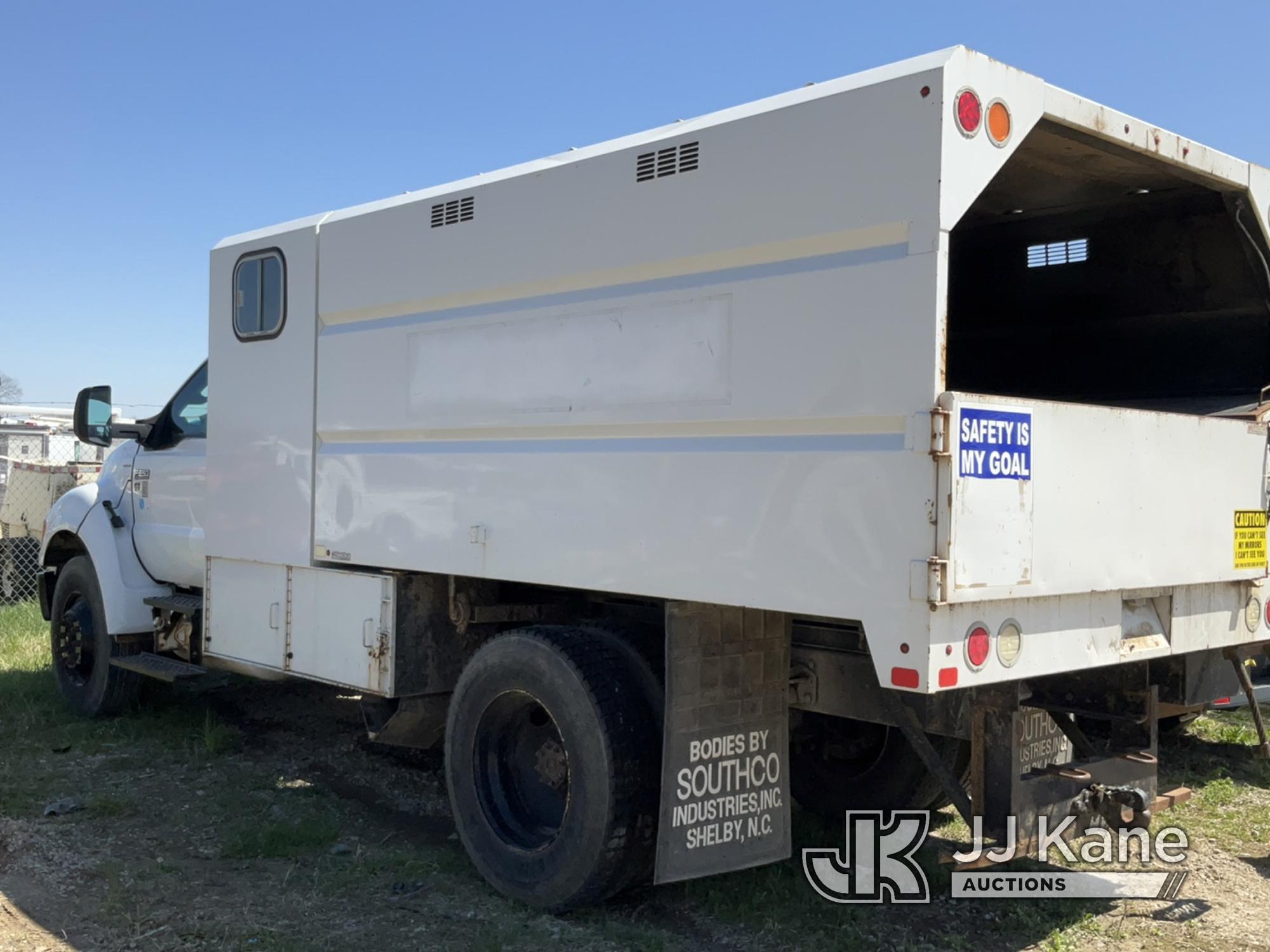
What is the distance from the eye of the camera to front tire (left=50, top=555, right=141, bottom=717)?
7195 mm

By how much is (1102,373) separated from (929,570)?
271 cm

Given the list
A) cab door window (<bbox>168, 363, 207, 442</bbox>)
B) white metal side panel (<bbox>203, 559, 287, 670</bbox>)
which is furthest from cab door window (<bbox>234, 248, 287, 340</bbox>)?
white metal side panel (<bbox>203, 559, 287, 670</bbox>)

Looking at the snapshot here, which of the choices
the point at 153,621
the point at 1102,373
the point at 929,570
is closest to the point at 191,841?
the point at 153,621

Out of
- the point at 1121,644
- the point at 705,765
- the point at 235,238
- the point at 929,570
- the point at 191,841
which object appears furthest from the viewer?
the point at 235,238

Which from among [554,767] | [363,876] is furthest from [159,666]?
[554,767]

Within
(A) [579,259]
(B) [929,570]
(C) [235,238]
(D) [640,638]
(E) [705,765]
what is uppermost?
(C) [235,238]

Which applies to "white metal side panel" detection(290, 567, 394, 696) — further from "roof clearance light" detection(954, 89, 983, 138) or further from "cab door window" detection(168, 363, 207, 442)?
"roof clearance light" detection(954, 89, 983, 138)

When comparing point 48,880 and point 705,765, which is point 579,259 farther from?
point 48,880

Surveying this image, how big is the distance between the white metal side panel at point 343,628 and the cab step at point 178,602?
1197mm

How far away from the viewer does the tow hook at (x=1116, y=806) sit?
3.86 metres

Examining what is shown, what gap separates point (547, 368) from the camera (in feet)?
14.4

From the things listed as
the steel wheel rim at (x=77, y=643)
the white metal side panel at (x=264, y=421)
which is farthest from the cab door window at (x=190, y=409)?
the steel wheel rim at (x=77, y=643)

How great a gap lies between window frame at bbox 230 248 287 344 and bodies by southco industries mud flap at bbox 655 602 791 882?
2827 mm

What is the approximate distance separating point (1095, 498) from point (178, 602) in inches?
205
